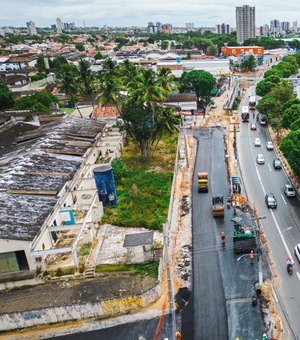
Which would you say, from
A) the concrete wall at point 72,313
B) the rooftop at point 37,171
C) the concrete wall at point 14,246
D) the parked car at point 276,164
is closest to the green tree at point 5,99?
the rooftop at point 37,171

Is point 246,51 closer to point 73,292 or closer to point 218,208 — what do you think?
point 218,208

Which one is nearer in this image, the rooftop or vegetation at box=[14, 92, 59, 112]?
the rooftop

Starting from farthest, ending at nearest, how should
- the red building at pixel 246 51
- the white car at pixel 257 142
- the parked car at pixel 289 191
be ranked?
the red building at pixel 246 51 < the white car at pixel 257 142 < the parked car at pixel 289 191

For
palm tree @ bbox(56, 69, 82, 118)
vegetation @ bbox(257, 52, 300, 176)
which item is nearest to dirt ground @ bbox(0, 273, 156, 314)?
vegetation @ bbox(257, 52, 300, 176)

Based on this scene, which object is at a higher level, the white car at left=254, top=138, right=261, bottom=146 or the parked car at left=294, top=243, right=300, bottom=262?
the parked car at left=294, top=243, right=300, bottom=262

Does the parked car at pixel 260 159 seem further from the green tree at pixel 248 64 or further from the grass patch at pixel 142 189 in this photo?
the green tree at pixel 248 64

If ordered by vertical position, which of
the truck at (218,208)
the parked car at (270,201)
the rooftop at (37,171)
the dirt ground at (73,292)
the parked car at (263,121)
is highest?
the rooftop at (37,171)

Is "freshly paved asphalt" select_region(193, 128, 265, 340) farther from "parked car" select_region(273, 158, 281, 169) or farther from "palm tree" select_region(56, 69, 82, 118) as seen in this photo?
"palm tree" select_region(56, 69, 82, 118)

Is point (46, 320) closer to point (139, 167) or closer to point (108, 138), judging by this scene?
point (139, 167)

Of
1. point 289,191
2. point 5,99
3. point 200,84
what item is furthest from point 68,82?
point 289,191
